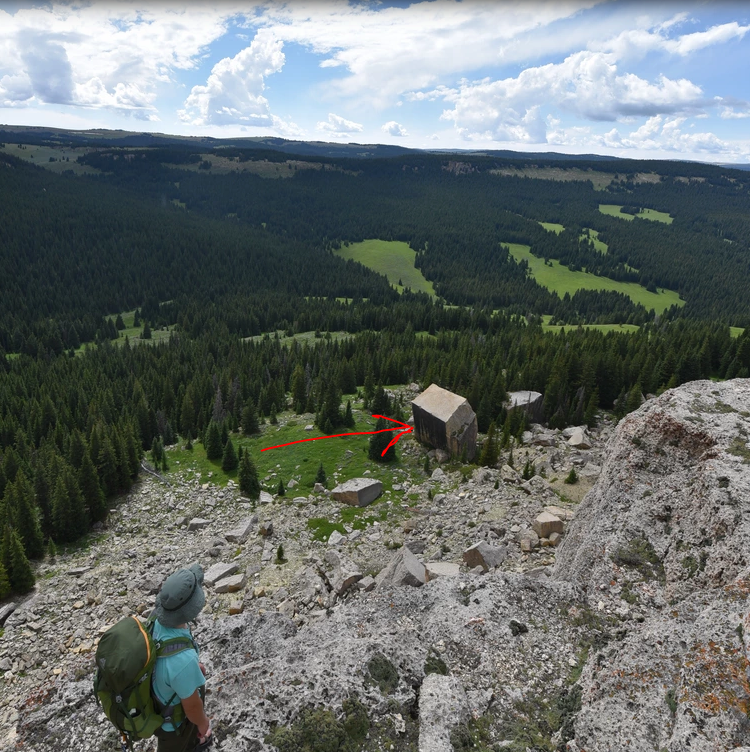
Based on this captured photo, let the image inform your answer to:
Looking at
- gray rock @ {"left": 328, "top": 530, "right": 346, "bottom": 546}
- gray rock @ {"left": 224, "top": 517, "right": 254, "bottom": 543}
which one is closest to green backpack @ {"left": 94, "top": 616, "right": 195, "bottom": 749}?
gray rock @ {"left": 328, "top": 530, "right": 346, "bottom": 546}

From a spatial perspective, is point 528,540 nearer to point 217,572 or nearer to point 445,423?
point 217,572

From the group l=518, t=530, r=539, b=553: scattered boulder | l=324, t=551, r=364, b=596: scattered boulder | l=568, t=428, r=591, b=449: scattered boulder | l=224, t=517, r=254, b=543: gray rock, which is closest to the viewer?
l=324, t=551, r=364, b=596: scattered boulder

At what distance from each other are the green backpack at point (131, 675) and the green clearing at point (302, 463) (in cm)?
3044

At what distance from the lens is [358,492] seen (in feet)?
128

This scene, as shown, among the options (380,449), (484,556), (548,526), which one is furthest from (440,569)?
(380,449)

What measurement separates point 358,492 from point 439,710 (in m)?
27.9

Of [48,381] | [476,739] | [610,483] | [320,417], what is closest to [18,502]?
[320,417]

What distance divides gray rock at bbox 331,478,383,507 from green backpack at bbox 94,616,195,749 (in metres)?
31.1

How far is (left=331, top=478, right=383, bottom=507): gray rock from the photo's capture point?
39.2m

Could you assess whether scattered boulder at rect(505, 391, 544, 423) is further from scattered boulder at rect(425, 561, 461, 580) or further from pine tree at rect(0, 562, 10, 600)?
pine tree at rect(0, 562, 10, 600)

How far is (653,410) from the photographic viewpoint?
797 inches

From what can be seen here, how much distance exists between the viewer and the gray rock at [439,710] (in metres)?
10.6

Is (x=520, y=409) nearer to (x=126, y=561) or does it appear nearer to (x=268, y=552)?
(x=268, y=552)

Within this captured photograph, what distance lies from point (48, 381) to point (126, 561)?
87.9 metres
